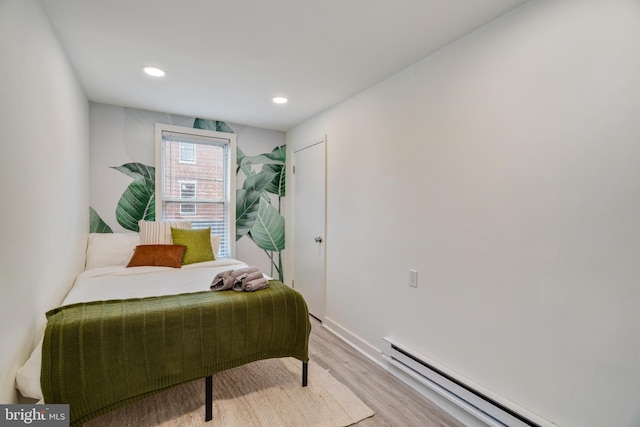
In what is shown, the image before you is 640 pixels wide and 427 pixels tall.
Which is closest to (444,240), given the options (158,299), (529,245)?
(529,245)

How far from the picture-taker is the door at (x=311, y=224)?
333cm

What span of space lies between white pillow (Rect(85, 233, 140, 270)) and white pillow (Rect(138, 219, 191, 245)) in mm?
94

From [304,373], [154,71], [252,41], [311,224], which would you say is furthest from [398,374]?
[154,71]

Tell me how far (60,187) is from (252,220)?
84.9 inches

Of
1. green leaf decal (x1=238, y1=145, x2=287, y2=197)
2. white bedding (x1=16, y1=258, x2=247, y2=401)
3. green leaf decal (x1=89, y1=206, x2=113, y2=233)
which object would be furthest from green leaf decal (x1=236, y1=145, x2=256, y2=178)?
green leaf decal (x1=89, y1=206, x2=113, y2=233)

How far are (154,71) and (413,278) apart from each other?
254cm

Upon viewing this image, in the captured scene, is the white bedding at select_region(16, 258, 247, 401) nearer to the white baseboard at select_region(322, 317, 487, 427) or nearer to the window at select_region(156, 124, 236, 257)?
the window at select_region(156, 124, 236, 257)

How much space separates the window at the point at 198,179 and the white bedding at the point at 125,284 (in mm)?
859

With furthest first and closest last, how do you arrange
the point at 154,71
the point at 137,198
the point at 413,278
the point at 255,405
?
the point at 137,198 → the point at 154,71 → the point at 413,278 → the point at 255,405

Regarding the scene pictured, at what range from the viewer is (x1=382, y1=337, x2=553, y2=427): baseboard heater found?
59.5 inches

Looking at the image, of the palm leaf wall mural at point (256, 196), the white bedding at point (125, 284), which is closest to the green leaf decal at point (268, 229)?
the palm leaf wall mural at point (256, 196)

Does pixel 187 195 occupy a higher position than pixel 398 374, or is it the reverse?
pixel 187 195

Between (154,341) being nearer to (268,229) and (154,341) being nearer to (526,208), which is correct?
(526,208)

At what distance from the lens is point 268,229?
13.4ft
